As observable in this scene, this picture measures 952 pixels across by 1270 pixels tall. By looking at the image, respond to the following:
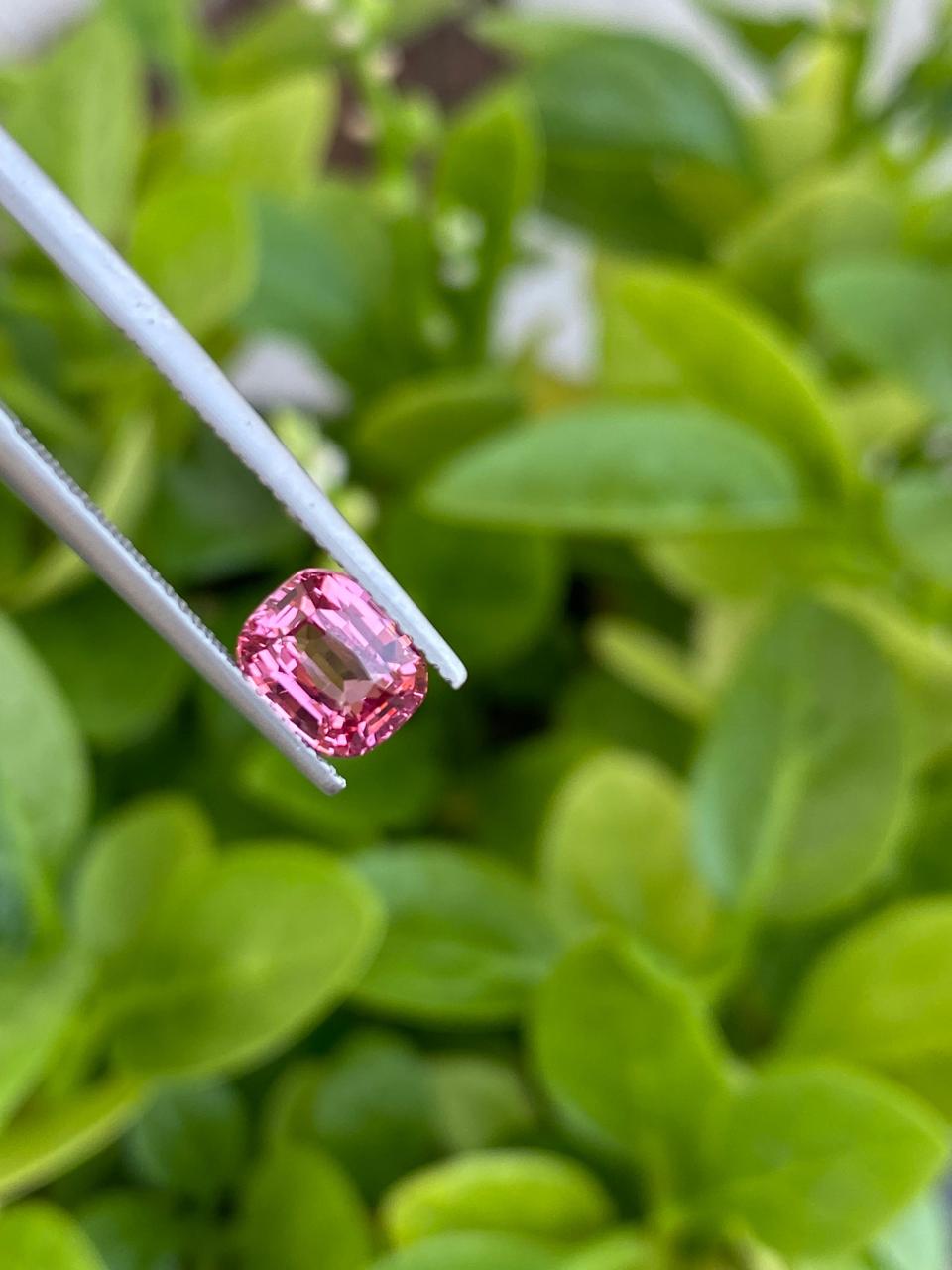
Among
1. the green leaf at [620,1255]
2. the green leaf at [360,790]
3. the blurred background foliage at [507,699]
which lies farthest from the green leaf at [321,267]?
the green leaf at [620,1255]

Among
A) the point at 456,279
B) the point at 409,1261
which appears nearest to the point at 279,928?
the point at 409,1261

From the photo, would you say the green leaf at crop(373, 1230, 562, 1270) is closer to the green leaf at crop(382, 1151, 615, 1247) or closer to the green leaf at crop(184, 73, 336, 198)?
the green leaf at crop(382, 1151, 615, 1247)

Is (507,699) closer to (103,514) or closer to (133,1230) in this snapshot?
(133,1230)

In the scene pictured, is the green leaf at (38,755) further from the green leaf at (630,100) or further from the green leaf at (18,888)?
the green leaf at (630,100)

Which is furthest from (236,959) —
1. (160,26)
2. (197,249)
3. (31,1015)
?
(160,26)

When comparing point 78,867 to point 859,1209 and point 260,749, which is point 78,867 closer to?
point 260,749

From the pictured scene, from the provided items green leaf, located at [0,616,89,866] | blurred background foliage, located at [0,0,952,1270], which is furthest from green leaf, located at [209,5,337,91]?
green leaf, located at [0,616,89,866]
